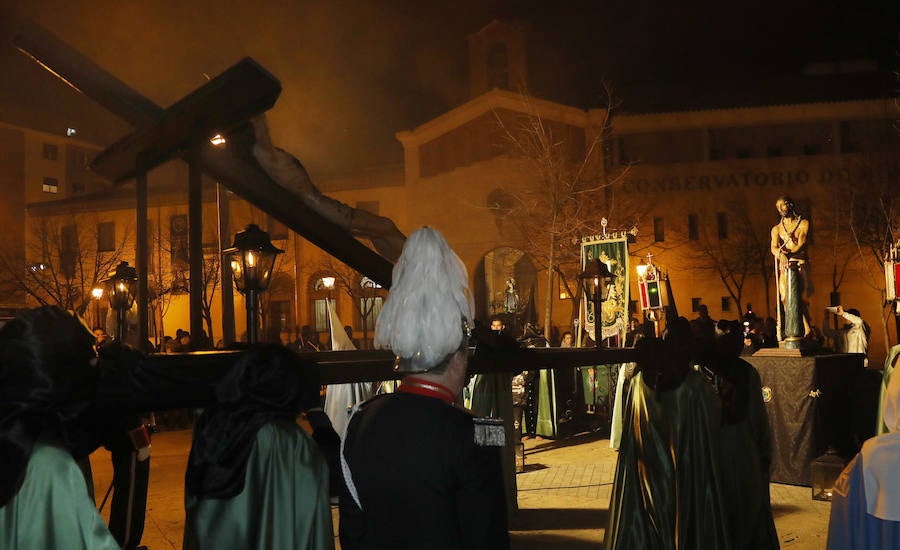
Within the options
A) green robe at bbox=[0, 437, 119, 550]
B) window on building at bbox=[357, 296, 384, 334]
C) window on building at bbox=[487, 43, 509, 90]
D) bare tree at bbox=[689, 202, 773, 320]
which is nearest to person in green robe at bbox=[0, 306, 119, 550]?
green robe at bbox=[0, 437, 119, 550]

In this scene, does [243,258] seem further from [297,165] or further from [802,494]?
[802,494]

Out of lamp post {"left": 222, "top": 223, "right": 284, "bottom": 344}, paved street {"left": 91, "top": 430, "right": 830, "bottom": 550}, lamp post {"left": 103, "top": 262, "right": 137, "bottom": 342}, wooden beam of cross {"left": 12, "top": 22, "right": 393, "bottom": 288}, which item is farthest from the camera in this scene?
lamp post {"left": 103, "top": 262, "right": 137, "bottom": 342}

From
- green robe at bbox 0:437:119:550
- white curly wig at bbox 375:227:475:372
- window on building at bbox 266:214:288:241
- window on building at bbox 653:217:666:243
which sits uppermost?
window on building at bbox 266:214:288:241

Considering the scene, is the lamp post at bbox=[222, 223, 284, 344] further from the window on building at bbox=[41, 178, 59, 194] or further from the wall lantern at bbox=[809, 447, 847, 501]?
the window on building at bbox=[41, 178, 59, 194]

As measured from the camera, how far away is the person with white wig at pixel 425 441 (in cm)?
233

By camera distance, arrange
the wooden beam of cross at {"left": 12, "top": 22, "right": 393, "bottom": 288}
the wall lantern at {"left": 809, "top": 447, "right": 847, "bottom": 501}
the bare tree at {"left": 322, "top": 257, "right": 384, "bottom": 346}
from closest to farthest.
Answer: the wooden beam of cross at {"left": 12, "top": 22, "right": 393, "bottom": 288} < the wall lantern at {"left": 809, "top": 447, "right": 847, "bottom": 501} < the bare tree at {"left": 322, "top": 257, "right": 384, "bottom": 346}

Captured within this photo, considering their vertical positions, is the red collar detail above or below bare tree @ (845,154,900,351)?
below

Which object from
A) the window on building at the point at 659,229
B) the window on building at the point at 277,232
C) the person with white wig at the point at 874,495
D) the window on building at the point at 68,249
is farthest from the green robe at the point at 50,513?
the window on building at the point at 68,249

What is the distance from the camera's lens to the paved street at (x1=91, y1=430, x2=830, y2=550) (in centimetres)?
764

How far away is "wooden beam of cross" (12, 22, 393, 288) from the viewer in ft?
16.9

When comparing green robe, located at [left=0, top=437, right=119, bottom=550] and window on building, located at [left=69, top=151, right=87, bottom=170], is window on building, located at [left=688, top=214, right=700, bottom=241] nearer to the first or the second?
green robe, located at [left=0, top=437, right=119, bottom=550]

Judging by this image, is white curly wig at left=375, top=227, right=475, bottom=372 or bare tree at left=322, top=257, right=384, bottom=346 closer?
white curly wig at left=375, top=227, right=475, bottom=372

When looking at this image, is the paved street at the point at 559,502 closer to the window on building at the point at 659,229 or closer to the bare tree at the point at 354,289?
the bare tree at the point at 354,289

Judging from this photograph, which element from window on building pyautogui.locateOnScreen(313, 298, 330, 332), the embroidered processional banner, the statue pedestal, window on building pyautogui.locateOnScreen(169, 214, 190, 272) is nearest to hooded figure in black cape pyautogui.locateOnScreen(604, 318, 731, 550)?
the statue pedestal
